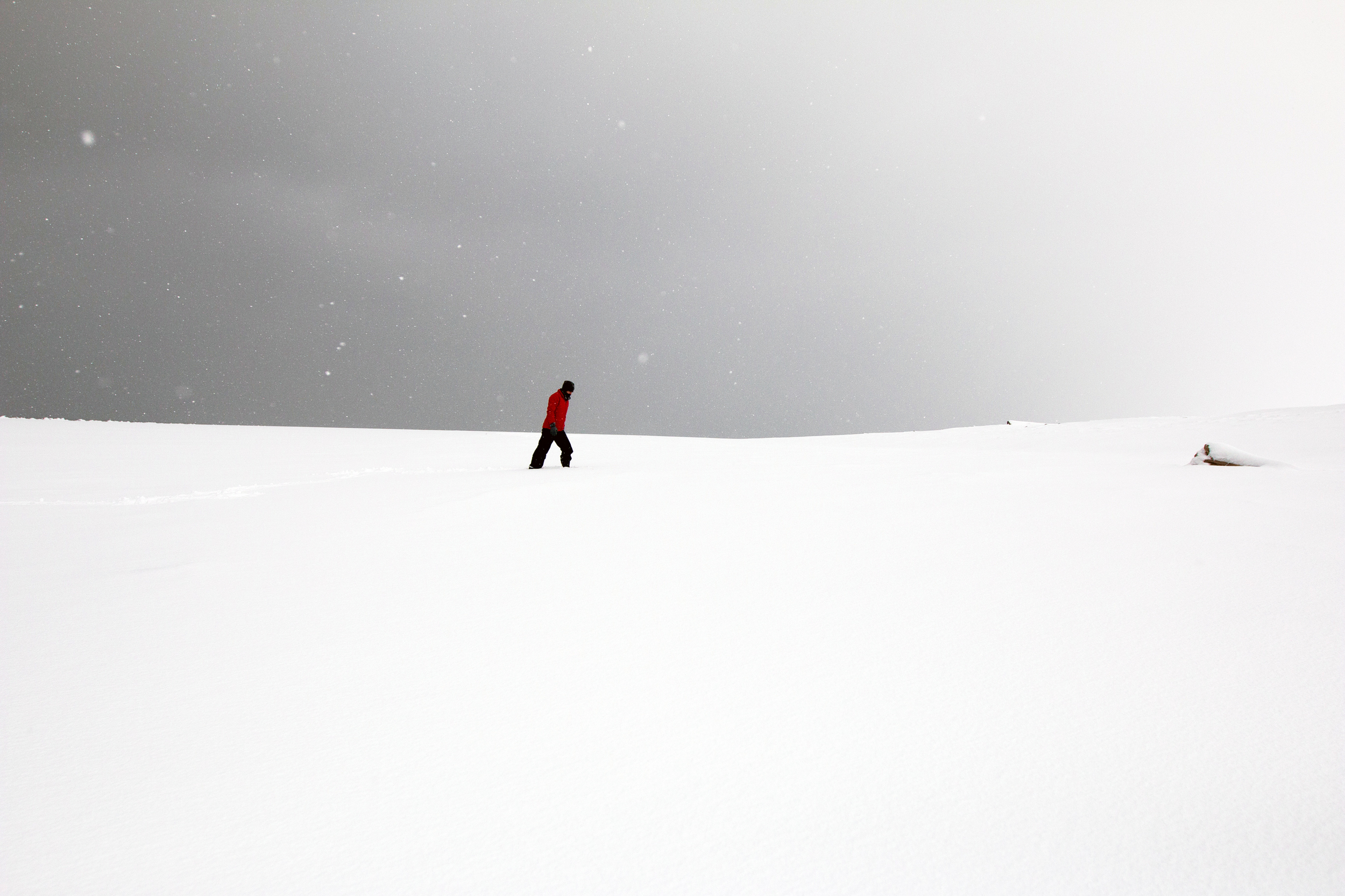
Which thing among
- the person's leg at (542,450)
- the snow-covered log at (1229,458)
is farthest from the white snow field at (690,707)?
the person's leg at (542,450)

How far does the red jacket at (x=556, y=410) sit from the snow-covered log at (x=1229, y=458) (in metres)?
7.40

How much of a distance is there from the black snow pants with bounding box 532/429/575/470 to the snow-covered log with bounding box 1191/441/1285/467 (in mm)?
7301

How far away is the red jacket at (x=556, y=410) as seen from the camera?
898cm

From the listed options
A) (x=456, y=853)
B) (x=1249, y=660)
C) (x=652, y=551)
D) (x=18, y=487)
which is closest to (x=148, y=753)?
(x=456, y=853)

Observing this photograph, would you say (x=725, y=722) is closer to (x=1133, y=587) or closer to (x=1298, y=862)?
(x=1298, y=862)

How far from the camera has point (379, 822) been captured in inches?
58.9

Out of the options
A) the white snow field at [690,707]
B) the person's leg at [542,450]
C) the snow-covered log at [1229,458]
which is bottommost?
the white snow field at [690,707]

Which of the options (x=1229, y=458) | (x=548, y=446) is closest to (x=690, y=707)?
(x=548, y=446)

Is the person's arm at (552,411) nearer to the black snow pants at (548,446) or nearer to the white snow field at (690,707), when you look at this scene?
the black snow pants at (548,446)

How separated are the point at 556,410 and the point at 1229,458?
770 cm

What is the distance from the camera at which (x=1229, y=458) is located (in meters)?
6.76

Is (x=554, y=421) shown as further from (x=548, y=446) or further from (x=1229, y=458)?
(x=1229, y=458)

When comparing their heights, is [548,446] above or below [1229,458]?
above

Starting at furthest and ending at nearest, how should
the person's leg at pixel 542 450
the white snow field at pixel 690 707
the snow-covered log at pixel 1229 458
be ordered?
the person's leg at pixel 542 450 → the snow-covered log at pixel 1229 458 → the white snow field at pixel 690 707
